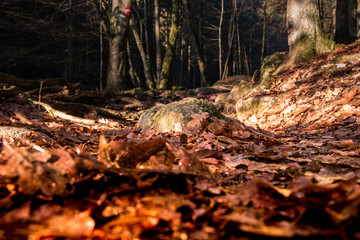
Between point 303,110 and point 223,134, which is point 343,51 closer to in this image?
point 303,110

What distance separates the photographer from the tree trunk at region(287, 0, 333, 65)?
5.90 meters

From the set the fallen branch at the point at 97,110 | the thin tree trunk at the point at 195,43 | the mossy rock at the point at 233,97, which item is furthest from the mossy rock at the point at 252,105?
the thin tree trunk at the point at 195,43

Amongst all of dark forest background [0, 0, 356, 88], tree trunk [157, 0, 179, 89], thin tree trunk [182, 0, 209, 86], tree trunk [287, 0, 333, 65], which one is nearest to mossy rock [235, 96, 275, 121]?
tree trunk [287, 0, 333, 65]

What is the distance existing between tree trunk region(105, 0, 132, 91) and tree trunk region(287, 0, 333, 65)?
6342mm

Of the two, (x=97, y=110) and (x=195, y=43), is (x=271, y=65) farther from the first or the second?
(x=195, y=43)

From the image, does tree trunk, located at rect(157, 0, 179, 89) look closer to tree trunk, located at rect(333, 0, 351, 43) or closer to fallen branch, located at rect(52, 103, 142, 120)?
fallen branch, located at rect(52, 103, 142, 120)

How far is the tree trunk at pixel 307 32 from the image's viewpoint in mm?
5902

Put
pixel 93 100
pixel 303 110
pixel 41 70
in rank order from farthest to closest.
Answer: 1. pixel 41 70
2. pixel 93 100
3. pixel 303 110

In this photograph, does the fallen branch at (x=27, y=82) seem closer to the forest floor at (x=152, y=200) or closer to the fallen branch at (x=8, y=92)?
the fallen branch at (x=8, y=92)

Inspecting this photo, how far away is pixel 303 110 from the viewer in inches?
173

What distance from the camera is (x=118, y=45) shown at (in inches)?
383

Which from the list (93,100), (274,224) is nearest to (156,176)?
(274,224)

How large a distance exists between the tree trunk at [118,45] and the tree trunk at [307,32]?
20.8ft

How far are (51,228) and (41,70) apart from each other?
79.9 feet
